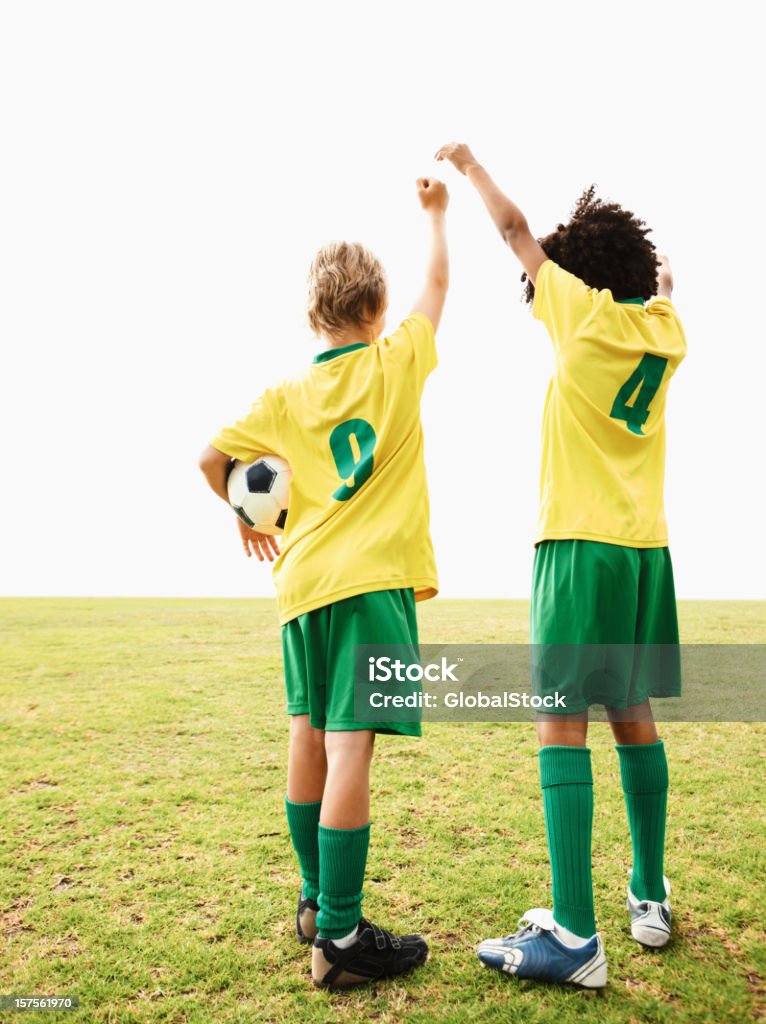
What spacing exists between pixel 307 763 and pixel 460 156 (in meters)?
1.83

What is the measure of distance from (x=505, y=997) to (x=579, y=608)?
963 mm

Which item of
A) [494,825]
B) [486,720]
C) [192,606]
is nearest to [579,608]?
[494,825]

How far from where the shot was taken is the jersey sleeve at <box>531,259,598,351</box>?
2141 mm

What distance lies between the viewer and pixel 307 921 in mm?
2223

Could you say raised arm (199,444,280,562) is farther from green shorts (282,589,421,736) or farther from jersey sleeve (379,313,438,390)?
jersey sleeve (379,313,438,390)

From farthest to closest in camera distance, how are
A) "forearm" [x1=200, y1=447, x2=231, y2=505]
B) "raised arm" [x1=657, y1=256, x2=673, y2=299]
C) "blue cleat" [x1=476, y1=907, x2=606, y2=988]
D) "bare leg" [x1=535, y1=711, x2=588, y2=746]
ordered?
"raised arm" [x1=657, y1=256, x2=673, y2=299] < "forearm" [x1=200, y1=447, x2=231, y2=505] < "bare leg" [x1=535, y1=711, x2=588, y2=746] < "blue cleat" [x1=476, y1=907, x2=606, y2=988]

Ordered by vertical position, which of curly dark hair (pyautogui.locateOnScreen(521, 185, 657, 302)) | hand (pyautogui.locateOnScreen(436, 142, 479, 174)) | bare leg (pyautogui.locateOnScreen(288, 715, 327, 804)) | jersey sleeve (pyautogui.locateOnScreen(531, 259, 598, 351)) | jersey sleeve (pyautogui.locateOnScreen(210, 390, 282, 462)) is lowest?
bare leg (pyautogui.locateOnScreen(288, 715, 327, 804))

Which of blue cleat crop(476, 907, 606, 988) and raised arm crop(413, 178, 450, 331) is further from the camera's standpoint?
raised arm crop(413, 178, 450, 331)

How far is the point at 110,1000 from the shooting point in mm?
1965

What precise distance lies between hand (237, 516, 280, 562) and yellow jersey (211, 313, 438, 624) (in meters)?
0.24

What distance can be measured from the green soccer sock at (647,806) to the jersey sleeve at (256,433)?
132 cm

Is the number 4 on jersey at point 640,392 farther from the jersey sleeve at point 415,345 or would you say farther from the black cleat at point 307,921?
the black cleat at point 307,921

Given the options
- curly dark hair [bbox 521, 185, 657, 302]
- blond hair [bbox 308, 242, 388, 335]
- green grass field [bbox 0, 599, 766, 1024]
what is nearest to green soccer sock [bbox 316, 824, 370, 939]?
green grass field [bbox 0, 599, 766, 1024]

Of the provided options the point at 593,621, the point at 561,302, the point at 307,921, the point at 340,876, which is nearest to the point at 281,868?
the point at 307,921
